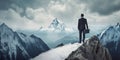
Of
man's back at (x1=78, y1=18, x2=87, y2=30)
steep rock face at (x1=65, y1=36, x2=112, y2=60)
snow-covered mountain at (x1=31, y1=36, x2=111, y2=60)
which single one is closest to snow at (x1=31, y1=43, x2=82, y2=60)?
snow-covered mountain at (x1=31, y1=36, x2=111, y2=60)

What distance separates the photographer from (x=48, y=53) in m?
40.4

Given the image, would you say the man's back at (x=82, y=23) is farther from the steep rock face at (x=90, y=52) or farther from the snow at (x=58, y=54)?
the steep rock face at (x=90, y=52)

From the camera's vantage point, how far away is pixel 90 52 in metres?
31.9

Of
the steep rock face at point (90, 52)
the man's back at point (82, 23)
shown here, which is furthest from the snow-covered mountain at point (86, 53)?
the man's back at point (82, 23)

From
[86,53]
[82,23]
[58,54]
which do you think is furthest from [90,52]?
[58,54]

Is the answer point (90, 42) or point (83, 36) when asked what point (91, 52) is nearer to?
point (90, 42)

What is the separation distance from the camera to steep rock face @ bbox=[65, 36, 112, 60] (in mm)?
30625

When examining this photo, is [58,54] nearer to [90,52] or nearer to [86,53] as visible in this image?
[90,52]

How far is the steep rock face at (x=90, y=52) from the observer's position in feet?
100

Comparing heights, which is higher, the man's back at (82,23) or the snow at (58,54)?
the man's back at (82,23)

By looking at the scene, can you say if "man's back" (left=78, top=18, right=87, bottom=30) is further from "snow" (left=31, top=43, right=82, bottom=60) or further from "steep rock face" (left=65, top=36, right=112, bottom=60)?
"steep rock face" (left=65, top=36, right=112, bottom=60)

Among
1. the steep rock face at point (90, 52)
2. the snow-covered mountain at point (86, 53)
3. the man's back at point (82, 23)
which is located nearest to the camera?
the steep rock face at point (90, 52)

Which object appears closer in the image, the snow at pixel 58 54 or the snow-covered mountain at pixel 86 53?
the snow-covered mountain at pixel 86 53

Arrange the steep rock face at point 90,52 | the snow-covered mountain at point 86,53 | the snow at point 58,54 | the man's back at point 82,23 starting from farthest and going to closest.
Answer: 1. the snow at point 58,54
2. the man's back at point 82,23
3. the snow-covered mountain at point 86,53
4. the steep rock face at point 90,52
